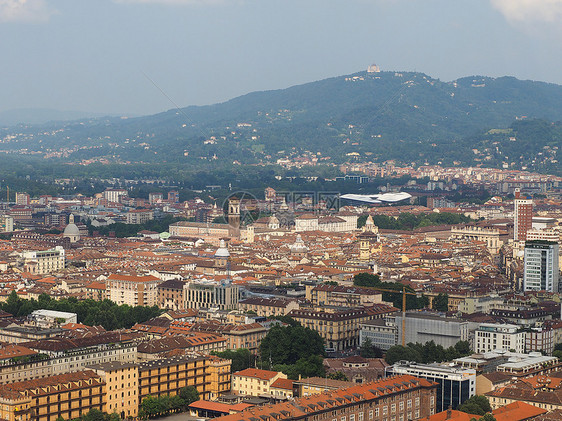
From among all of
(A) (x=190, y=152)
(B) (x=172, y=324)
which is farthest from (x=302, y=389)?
(A) (x=190, y=152)

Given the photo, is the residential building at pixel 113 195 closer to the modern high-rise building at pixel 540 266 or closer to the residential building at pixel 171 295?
the residential building at pixel 171 295

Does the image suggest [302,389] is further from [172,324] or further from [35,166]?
[35,166]

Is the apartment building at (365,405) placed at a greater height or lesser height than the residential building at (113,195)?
lesser

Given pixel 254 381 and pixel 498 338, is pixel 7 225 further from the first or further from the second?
pixel 254 381

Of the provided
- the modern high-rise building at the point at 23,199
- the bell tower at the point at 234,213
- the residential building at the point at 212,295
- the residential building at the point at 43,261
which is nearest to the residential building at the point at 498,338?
the residential building at the point at 212,295

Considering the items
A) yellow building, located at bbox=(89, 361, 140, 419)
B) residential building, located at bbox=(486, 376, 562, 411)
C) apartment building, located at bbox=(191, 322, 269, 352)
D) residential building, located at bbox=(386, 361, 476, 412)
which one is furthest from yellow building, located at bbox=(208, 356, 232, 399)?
residential building, located at bbox=(486, 376, 562, 411)

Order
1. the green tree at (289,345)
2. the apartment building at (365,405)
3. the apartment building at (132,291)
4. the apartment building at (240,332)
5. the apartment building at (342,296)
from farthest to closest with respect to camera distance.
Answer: the apartment building at (132,291)
the apartment building at (342,296)
the apartment building at (240,332)
the green tree at (289,345)
the apartment building at (365,405)

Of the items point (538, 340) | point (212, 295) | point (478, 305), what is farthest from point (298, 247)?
point (538, 340)

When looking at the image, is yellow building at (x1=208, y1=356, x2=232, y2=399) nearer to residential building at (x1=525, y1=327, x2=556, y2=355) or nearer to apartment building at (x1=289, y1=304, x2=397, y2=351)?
apartment building at (x1=289, y1=304, x2=397, y2=351)
